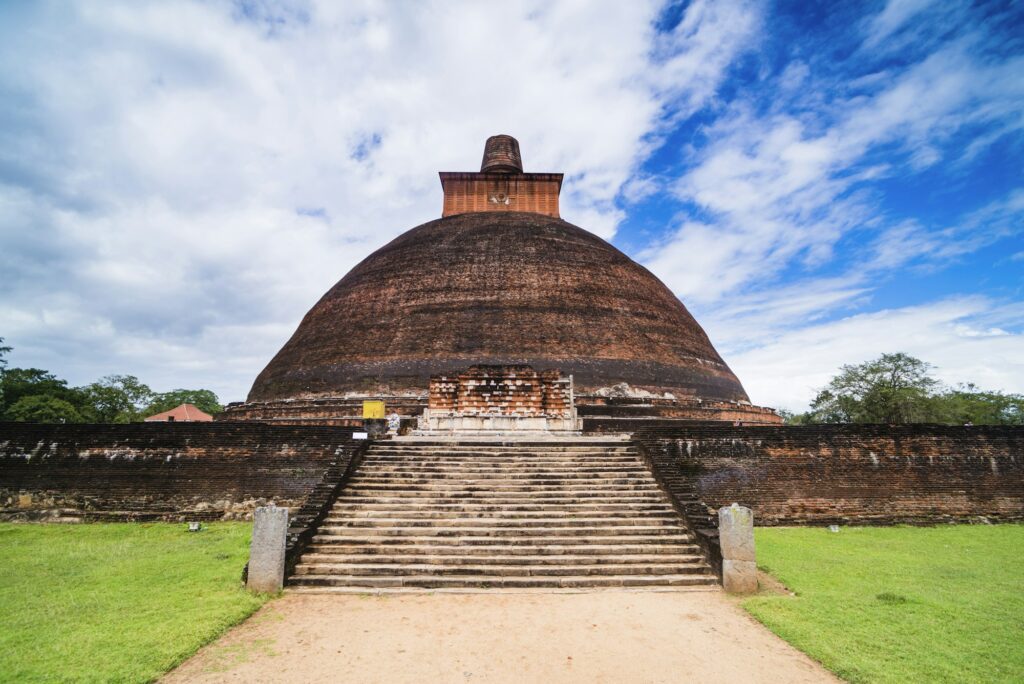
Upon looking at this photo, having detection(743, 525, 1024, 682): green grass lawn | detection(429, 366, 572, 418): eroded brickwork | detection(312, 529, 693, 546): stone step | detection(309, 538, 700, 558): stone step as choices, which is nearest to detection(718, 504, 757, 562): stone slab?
detection(743, 525, 1024, 682): green grass lawn

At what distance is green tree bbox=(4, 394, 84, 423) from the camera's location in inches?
909

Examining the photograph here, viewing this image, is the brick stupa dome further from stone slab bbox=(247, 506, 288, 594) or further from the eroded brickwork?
stone slab bbox=(247, 506, 288, 594)

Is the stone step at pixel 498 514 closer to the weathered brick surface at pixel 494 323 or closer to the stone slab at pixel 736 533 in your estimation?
the stone slab at pixel 736 533

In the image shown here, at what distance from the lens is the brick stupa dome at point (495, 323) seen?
43.5ft

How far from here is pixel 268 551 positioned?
16.8 feet

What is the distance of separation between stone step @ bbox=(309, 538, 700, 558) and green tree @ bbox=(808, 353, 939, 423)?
2078 cm

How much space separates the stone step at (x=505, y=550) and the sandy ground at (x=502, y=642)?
659mm

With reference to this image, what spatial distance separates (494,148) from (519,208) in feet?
10.7

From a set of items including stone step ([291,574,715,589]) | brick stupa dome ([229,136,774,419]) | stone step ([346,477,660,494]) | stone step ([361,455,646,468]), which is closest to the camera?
stone step ([291,574,715,589])

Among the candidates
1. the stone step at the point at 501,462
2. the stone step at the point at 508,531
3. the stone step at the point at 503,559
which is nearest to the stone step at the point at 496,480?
the stone step at the point at 501,462

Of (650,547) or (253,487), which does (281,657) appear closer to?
(650,547)

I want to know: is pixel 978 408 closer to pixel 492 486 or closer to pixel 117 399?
pixel 492 486

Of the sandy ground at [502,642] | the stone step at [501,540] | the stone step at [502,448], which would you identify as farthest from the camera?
the stone step at [502,448]

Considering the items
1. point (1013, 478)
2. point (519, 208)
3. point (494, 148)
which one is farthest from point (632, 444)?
point (494, 148)
